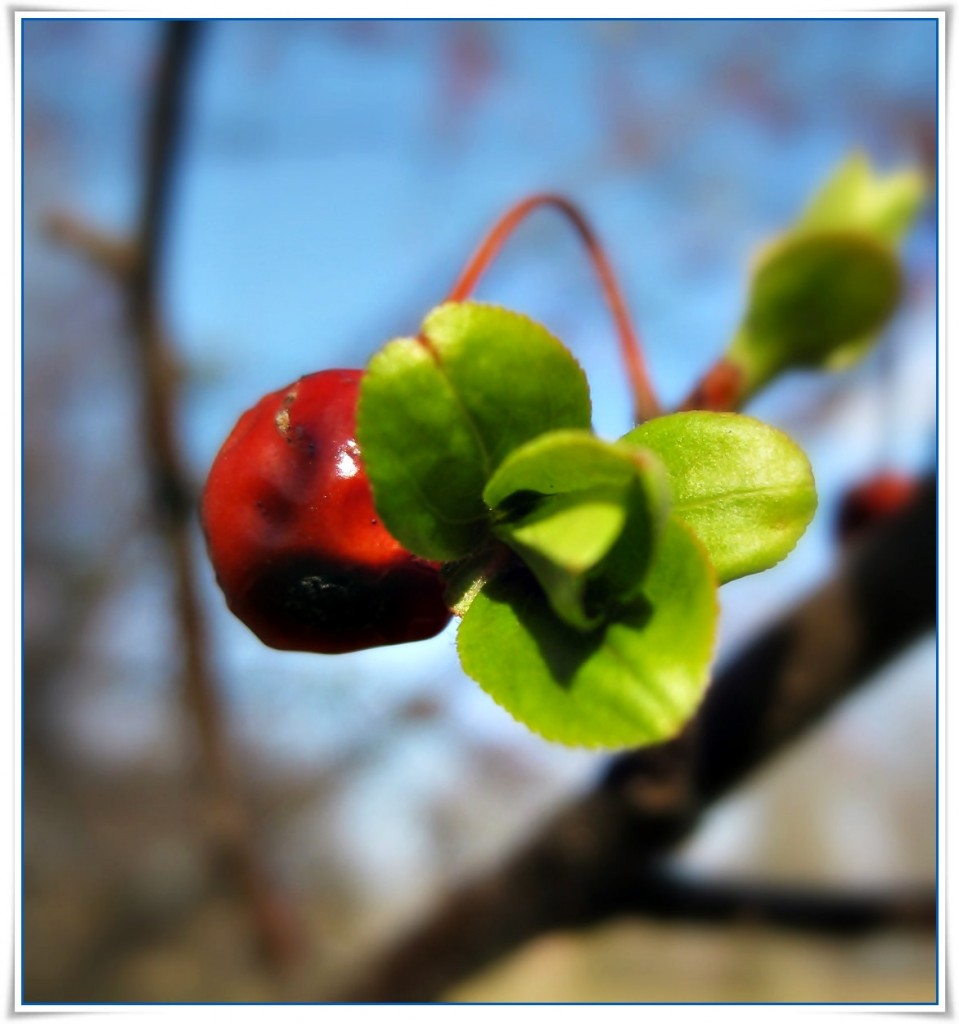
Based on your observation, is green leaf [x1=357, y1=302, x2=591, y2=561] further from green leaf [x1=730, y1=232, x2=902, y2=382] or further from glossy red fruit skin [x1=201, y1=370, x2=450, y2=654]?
green leaf [x1=730, y1=232, x2=902, y2=382]

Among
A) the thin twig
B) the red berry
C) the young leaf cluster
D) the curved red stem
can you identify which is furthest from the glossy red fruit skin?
the red berry


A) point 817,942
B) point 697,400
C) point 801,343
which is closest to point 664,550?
point 697,400

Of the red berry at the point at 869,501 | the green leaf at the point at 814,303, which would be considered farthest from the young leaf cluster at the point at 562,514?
the red berry at the point at 869,501

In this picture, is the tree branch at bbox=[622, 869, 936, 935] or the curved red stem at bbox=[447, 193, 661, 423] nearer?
the curved red stem at bbox=[447, 193, 661, 423]

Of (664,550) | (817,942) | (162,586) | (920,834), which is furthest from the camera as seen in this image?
(920,834)
